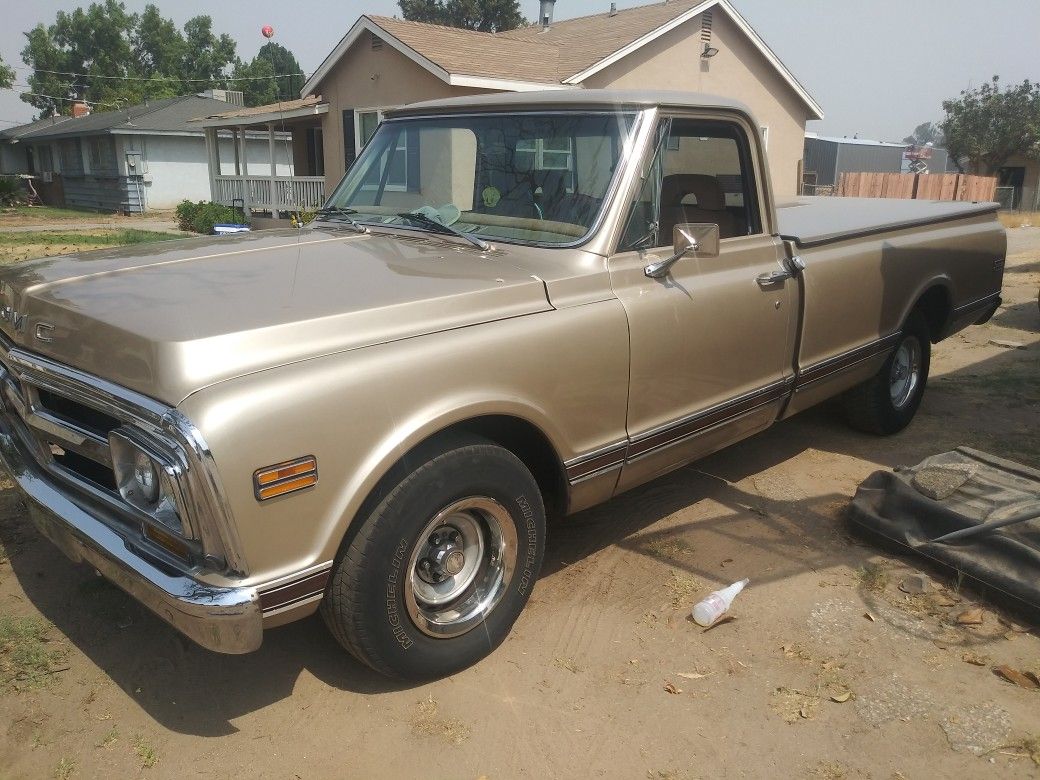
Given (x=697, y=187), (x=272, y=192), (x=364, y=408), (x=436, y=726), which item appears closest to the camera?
(x=364, y=408)

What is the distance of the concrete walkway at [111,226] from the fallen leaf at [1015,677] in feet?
71.1

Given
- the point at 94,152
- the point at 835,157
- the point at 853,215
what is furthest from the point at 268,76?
the point at 853,215

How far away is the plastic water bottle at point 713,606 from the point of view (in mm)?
3367

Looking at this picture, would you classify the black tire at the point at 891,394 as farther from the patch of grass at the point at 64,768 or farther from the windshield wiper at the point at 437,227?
the patch of grass at the point at 64,768

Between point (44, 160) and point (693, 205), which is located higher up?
point (44, 160)

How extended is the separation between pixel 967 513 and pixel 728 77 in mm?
17075

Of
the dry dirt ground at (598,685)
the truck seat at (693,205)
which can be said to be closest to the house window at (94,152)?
the dry dirt ground at (598,685)

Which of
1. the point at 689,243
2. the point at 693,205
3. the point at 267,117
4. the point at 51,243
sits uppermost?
the point at 267,117

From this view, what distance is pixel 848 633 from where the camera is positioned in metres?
3.35

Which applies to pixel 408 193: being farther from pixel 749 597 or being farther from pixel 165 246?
pixel 749 597

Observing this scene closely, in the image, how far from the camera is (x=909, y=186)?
26.1 m

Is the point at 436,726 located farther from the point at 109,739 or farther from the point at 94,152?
the point at 94,152

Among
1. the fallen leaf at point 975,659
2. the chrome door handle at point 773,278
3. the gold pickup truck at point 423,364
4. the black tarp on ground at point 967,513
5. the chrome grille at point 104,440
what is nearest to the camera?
the chrome grille at point 104,440

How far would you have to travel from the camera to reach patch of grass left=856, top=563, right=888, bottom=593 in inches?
145
